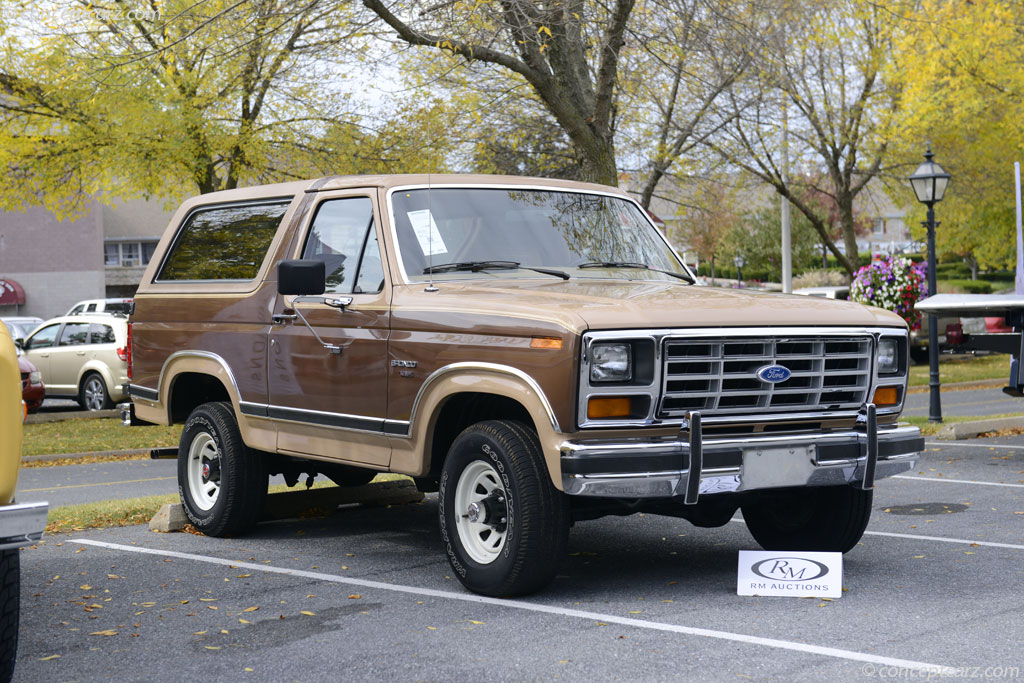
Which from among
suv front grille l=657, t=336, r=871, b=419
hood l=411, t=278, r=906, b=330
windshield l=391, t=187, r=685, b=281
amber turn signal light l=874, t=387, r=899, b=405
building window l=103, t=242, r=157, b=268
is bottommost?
amber turn signal light l=874, t=387, r=899, b=405

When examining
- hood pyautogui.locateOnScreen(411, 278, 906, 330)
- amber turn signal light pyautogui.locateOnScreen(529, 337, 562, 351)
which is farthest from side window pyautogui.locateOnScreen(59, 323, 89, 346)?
amber turn signal light pyautogui.locateOnScreen(529, 337, 562, 351)

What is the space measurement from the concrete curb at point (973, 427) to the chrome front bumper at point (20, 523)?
11.8 metres

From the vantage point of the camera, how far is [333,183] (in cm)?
776

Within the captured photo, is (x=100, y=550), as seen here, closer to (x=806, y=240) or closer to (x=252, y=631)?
(x=252, y=631)

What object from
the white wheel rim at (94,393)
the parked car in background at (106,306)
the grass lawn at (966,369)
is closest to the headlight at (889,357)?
the white wheel rim at (94,393)

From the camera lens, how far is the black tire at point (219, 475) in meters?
8.10

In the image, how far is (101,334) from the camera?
2119cm

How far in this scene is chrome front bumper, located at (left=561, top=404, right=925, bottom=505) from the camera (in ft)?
18.7

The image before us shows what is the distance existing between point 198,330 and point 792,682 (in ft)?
16.4

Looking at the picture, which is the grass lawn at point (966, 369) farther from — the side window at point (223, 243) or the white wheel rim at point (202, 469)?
the white wheel rim at point (202, 469)

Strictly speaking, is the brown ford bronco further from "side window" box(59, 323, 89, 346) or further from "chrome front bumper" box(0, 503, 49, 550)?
"side window" box(59, 323, 89, 346)

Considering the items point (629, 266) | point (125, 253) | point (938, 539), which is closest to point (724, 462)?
point (629, 266)

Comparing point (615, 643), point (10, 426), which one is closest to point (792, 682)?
point (615, 643)

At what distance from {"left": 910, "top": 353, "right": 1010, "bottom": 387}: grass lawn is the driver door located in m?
18.9
